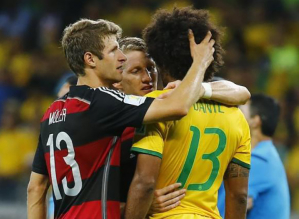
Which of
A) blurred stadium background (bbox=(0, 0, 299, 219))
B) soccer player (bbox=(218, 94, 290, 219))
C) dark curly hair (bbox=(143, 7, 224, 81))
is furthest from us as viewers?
blurred stadium background (bbox=(0, 0, 299, 219))

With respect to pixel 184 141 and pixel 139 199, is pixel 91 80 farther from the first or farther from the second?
pixel 139 199

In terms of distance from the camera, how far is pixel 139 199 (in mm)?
3752

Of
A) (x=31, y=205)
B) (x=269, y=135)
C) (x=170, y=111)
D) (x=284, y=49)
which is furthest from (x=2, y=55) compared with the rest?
(x=170, y=111)

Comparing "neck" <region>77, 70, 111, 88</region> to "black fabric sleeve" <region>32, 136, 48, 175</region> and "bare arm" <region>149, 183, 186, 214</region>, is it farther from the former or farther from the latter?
"bare arm" <region>149, 183, 186, 214</region>

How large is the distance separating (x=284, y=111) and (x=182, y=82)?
20.8 ft

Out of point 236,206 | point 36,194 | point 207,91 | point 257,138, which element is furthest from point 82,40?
Result: point 257,138

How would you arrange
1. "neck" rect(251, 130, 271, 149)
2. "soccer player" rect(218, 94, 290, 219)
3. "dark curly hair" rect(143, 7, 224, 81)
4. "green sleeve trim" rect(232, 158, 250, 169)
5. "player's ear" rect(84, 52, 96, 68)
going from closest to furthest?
1. "dark curly hair" rect(143, 7, 224, 81)
2. "player's ear" rect(84, 52, 96, 68)
3. "green sleeve trim" rect(232, 158, 250, 169)
4. "soccer player" rect(218, 94, 290, 219)
5. "neck" rect(251, 130, 271, 149)

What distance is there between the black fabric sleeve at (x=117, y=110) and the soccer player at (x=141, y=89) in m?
0.21

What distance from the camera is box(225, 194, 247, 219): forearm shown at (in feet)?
13.6

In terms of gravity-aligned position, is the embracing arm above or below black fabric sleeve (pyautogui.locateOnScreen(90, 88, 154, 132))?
above

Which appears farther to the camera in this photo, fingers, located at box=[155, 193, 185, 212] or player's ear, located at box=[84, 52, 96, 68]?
player's ear, located at box=[84, 52, 96, 68]

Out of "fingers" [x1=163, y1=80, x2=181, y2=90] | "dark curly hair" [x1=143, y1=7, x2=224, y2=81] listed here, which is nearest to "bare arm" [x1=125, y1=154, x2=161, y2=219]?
"fingers" [x1=163, y1=80, x2=181, y2=90]

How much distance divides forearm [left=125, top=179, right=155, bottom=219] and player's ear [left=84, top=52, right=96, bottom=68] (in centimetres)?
74

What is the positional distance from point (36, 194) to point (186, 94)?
3.97ft
